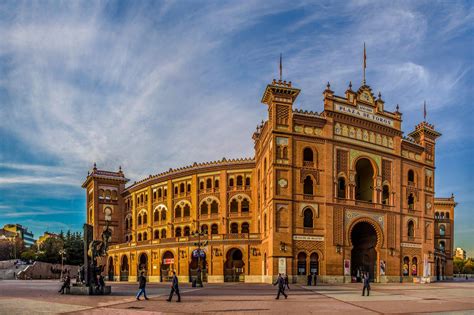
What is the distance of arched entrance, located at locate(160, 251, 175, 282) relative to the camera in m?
61.8

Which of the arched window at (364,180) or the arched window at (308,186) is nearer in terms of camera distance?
the arched window at (308,186)

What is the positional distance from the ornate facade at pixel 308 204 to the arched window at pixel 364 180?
142mm

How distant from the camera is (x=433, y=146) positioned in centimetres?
6316

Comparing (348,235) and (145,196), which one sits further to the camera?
(145,196)

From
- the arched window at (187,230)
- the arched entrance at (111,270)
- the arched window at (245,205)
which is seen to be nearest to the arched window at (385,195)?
the arched window at (245,205)

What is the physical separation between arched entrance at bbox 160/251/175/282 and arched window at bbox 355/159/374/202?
83.1ft

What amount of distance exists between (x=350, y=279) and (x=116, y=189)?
49169 mm

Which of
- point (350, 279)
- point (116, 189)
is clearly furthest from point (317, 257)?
point (116, 189)

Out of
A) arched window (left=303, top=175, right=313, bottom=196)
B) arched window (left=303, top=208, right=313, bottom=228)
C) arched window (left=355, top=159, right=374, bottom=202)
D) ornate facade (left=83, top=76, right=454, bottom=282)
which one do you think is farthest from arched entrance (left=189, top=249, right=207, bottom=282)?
arched window (left=355, top=159, right=374, bottom=202)

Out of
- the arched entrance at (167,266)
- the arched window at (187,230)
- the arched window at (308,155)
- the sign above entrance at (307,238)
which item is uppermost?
the arched window at (308,155)

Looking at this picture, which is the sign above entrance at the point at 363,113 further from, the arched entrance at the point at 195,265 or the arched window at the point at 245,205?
the arched entrance at the point at 195,265

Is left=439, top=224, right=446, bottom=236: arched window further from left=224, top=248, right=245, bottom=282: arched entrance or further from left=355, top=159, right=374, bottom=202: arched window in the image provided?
left=224, top=248, right=245, bottom=282: arched entrance

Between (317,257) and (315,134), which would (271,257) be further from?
(315,134)

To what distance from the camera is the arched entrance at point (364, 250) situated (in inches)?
2124
